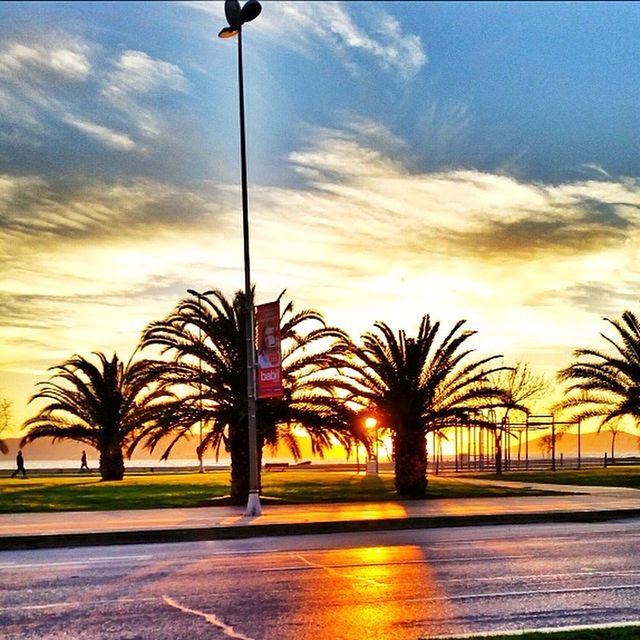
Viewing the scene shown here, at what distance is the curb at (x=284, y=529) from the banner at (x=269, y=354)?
3907mm

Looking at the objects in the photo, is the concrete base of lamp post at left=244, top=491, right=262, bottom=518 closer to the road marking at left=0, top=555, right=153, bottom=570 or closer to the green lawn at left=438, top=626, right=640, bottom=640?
the road marking at left=0, top=555, right=153, bottom=570

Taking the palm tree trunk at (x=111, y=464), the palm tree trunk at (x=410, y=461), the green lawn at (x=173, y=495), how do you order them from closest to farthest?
1. the green lawn at (x=173, y=495)
2. the palm tree trunk at (x=410, y=461)
3. the palm tree trunk at (x=111, y=464)

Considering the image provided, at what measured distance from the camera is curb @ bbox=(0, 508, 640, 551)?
16.5 m

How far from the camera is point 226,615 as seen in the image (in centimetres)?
964

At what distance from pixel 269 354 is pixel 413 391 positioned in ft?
25.9

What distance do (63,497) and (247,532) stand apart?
13036 mm

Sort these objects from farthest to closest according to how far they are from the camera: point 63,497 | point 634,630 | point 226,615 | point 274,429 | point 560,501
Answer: point 63,497 → point 274,429 → point 560,501 → point 226,615 → point 634,630

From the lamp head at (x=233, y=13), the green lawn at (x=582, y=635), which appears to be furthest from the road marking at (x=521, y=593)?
the lamp head at (x=233, y=13)

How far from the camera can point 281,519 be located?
1983cm

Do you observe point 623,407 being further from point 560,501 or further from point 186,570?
point 186,570

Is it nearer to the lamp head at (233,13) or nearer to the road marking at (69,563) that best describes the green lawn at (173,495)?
the road marking at (69,563)

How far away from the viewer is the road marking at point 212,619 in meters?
8.72

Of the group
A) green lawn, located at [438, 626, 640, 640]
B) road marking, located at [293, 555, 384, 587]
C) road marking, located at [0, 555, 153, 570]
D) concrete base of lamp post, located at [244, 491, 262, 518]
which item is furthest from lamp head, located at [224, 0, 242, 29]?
green lawn, located at [438, 626, 640, 640]

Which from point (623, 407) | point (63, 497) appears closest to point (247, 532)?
point (63, 497)
